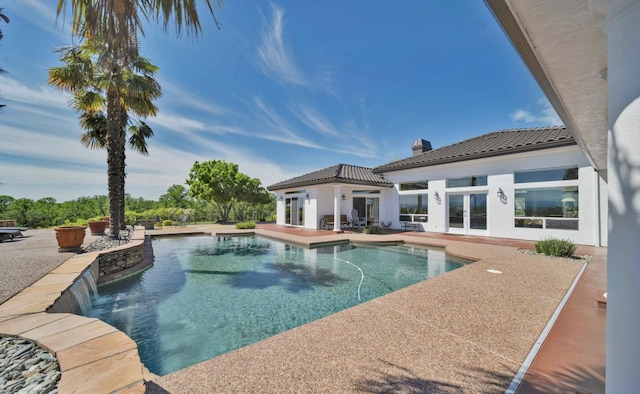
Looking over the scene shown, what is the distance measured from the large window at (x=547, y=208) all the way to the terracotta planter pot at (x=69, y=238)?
17.2 meters

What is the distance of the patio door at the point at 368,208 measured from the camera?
17.8m

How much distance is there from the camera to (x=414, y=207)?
612 inches

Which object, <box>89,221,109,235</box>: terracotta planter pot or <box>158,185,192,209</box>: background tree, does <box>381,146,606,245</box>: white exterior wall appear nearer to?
<box>89,221,109,235</box>: terracotta planter pot

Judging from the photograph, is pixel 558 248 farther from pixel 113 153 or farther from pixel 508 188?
pixel 113 153

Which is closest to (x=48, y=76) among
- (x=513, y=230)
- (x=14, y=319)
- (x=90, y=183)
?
(x=14, y=319)

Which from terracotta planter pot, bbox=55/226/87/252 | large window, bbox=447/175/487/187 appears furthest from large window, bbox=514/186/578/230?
terracotta planter pot, bbox=55/226/87/252

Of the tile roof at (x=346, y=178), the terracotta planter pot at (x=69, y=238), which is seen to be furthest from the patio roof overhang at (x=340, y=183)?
the terracotta planter pot at (x=69, y=238)

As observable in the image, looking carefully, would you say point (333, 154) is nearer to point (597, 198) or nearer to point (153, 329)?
point (597, 198)

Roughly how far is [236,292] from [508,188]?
1276 centimetres

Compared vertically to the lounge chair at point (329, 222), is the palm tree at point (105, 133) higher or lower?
higher

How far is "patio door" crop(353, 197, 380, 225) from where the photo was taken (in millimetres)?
17828

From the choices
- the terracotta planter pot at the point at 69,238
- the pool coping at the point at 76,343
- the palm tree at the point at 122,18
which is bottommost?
the pool coping at the point at 76,343

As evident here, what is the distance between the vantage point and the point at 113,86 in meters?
8.87

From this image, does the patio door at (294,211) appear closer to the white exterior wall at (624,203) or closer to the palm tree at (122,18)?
the palm tree at (122,18)
